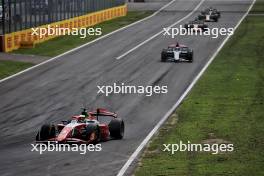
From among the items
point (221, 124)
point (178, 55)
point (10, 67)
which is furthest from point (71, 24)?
point (221, 124)

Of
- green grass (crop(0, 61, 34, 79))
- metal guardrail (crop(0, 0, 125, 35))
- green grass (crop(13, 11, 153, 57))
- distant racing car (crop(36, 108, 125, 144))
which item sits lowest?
green grass (crop(13, 11, 153, 57))

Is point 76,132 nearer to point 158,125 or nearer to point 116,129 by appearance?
point 116,129

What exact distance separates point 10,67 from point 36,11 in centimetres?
1434

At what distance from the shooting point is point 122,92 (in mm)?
37625

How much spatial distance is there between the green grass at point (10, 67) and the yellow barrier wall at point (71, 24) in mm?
5294

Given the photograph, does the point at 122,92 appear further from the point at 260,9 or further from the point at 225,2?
the point at 225,2

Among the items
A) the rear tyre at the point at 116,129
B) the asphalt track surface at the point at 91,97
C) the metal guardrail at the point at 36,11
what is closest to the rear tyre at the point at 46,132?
the asphalt track surface at the point at 91,97

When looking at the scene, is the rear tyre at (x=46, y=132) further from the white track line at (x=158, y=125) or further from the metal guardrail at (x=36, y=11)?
the metal guardrail at (x=36, y=11)

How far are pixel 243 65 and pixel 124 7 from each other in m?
42.0

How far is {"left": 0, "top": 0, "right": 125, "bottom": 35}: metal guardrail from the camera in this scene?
53844 millimetres

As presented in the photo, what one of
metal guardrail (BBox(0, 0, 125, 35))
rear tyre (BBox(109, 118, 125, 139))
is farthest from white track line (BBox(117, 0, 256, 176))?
metal guardrail (BBox(0, 0, 125, 35))

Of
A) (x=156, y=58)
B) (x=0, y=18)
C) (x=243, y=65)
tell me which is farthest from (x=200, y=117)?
Answer: (x=0, y=18)

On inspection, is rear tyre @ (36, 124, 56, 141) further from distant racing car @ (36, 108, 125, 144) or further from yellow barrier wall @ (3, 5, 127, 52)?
yellow barrier wall @ (3, 5, 127, 52)

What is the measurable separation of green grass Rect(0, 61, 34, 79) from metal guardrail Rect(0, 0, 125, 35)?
18.2ft
